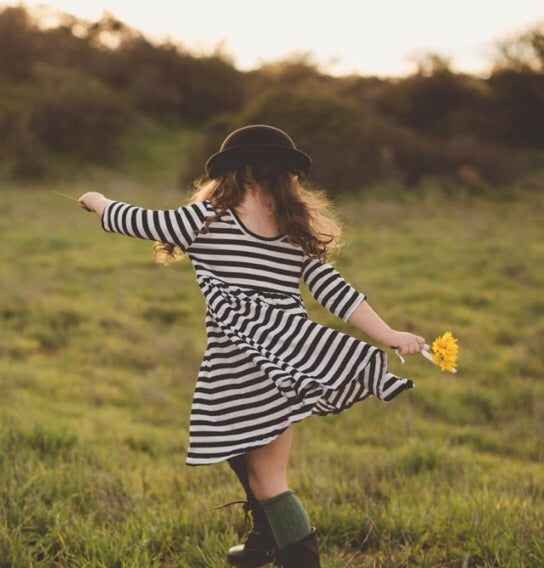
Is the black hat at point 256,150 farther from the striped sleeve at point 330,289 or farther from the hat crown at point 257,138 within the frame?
the striped sleeve at point 330,289

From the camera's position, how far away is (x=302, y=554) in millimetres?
2260

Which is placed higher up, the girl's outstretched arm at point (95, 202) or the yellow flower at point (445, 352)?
the girl's outstretched arm at point (95, 202)

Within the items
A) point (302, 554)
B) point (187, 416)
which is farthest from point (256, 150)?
point (187, 416)

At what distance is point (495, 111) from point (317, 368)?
65.5 feet

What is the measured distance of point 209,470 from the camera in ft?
12.1

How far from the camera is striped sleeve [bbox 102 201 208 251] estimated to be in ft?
7.37

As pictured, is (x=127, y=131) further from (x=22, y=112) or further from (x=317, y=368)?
(x=317, y=368)

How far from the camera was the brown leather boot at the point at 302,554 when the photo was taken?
2.26 m

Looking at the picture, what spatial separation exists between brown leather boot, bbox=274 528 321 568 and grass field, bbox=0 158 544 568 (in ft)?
0.81

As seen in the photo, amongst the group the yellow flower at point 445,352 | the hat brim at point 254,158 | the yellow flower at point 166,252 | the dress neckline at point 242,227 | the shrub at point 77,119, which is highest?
the shrub at point 77,119

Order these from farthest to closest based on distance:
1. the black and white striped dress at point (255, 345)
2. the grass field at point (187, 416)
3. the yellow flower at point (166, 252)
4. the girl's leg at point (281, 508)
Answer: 1. the grass field at point (187, 416)
2. the yellow flower at point (166, 252)
3. the girl's leg at point (281, 508)
4. the black and white striped dress at point (255, 345)

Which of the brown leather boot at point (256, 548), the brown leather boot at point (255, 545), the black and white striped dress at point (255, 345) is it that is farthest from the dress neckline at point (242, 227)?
the brown leather boot at point (256, 548)

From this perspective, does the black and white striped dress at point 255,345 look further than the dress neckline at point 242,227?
No

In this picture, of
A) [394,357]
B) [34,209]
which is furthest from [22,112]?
[394,357]
